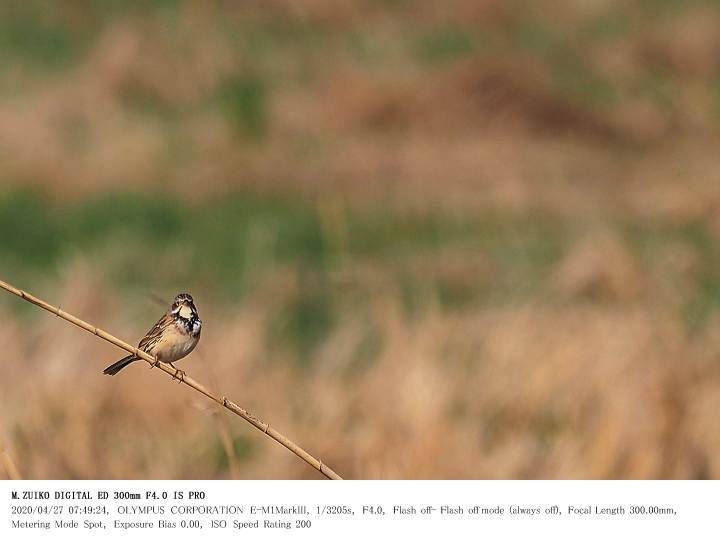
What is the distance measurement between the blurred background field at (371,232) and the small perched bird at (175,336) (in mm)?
53

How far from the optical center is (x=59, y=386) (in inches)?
112

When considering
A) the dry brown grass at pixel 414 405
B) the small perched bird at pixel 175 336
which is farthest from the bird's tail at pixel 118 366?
the dry brown grass at pixel 414 405

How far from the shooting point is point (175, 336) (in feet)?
3.72

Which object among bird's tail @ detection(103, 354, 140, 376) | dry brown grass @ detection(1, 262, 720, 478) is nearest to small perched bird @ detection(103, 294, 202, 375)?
bird's tail @ detection(103, 354, 140, 376)

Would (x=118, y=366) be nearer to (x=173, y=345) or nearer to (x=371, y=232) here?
(x=173, y=345)

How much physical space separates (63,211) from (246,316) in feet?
11.7

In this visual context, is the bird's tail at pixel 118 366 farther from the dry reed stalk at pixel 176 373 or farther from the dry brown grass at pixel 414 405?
the dry brown grass at pixel 414 405

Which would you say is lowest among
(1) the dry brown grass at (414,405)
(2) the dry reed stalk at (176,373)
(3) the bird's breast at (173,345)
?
(2) the dry reed stalk at (176,373)

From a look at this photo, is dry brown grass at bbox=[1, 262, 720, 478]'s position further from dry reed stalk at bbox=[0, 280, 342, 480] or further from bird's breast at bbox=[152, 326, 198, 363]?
dry reed stalk at bbox=[0, 280, 342, 480]

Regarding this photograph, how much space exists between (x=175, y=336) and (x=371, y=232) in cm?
598

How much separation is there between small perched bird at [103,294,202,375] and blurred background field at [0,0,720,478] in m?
0.05

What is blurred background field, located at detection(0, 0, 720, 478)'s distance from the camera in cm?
283

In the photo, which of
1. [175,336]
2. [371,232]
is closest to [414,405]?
[175,336]

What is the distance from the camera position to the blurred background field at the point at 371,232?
111 inches
